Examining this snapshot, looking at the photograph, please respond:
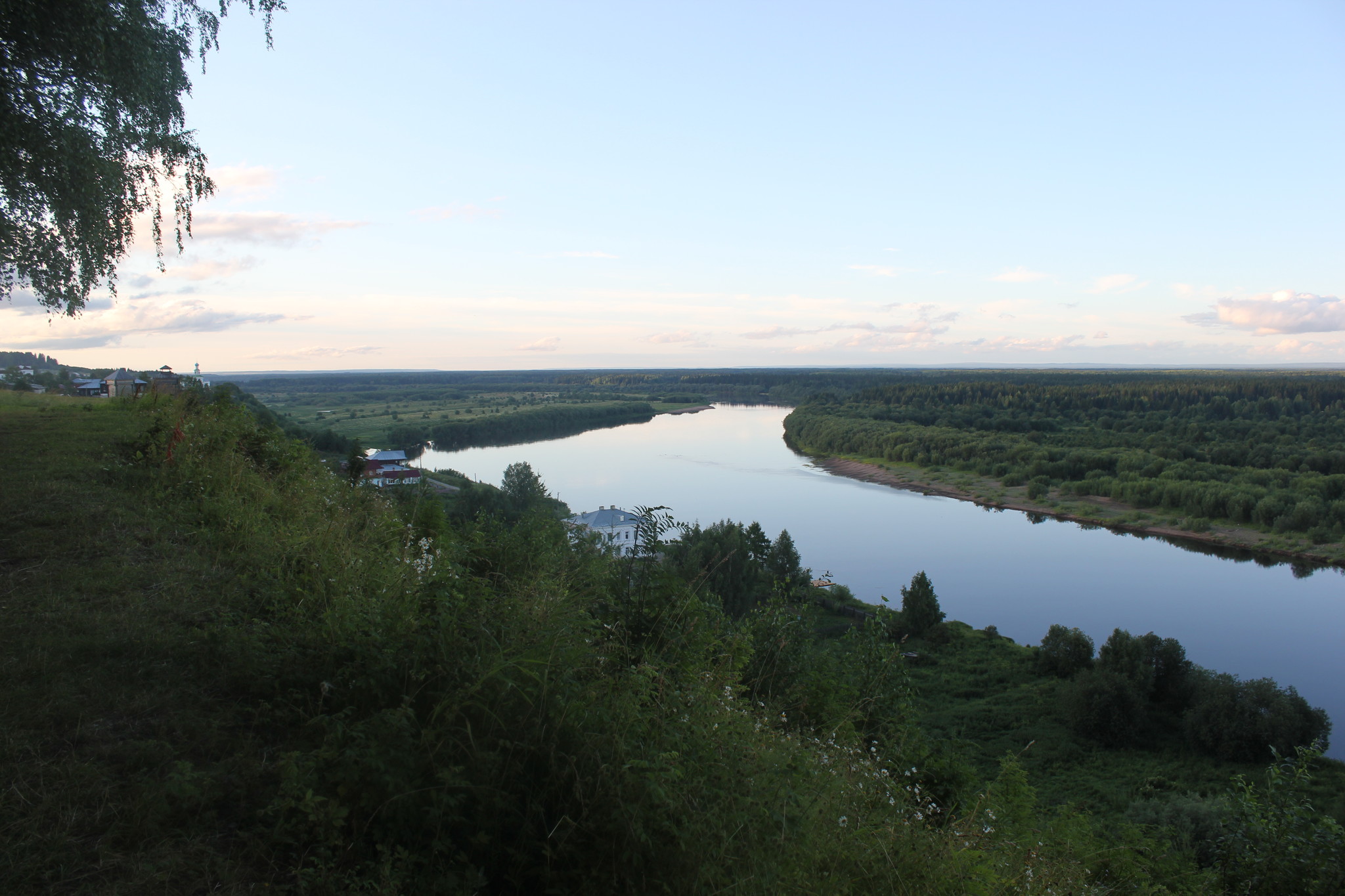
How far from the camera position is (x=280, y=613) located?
3.57 meters

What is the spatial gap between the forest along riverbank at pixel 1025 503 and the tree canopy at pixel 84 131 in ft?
146

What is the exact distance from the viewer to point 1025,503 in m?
45.8

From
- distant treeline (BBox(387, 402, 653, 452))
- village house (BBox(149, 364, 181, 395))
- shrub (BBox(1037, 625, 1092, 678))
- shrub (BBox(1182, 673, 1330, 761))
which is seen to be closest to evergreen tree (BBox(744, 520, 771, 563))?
shrub (BBox(1037, 625, 1092, 678))

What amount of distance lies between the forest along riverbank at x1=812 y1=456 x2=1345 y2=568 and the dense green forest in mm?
37579

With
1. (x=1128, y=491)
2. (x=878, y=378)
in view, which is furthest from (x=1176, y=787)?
(x=878, y=378)

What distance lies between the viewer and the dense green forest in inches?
83.8

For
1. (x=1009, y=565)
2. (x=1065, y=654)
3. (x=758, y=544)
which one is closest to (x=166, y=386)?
(x=758, y=544)

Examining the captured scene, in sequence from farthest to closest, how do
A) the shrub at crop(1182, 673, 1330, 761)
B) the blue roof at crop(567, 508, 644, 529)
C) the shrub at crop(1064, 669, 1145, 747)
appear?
the blue roof at crop(567, 508, 644, 529) → the shrub at crop(1064, 669, 1145, 747) → the shrub at crop(1182, 673, 1330, 761)

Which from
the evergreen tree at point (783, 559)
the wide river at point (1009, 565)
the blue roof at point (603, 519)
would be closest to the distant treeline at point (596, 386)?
the wide river at point (1009, 565)

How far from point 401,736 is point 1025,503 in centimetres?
4974

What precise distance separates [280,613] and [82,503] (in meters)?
2.78

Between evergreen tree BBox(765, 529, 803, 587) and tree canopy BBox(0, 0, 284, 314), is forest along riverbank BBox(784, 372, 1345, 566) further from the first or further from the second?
tree canopy BBox(0, 0, 284, 314)

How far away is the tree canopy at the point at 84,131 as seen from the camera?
221 inches

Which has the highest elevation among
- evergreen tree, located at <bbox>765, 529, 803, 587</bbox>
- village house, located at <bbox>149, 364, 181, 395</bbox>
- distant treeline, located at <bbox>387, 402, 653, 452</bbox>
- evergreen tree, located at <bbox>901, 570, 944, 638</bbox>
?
village house, located at <bbox>149, 364, 181, 395</bbox>
